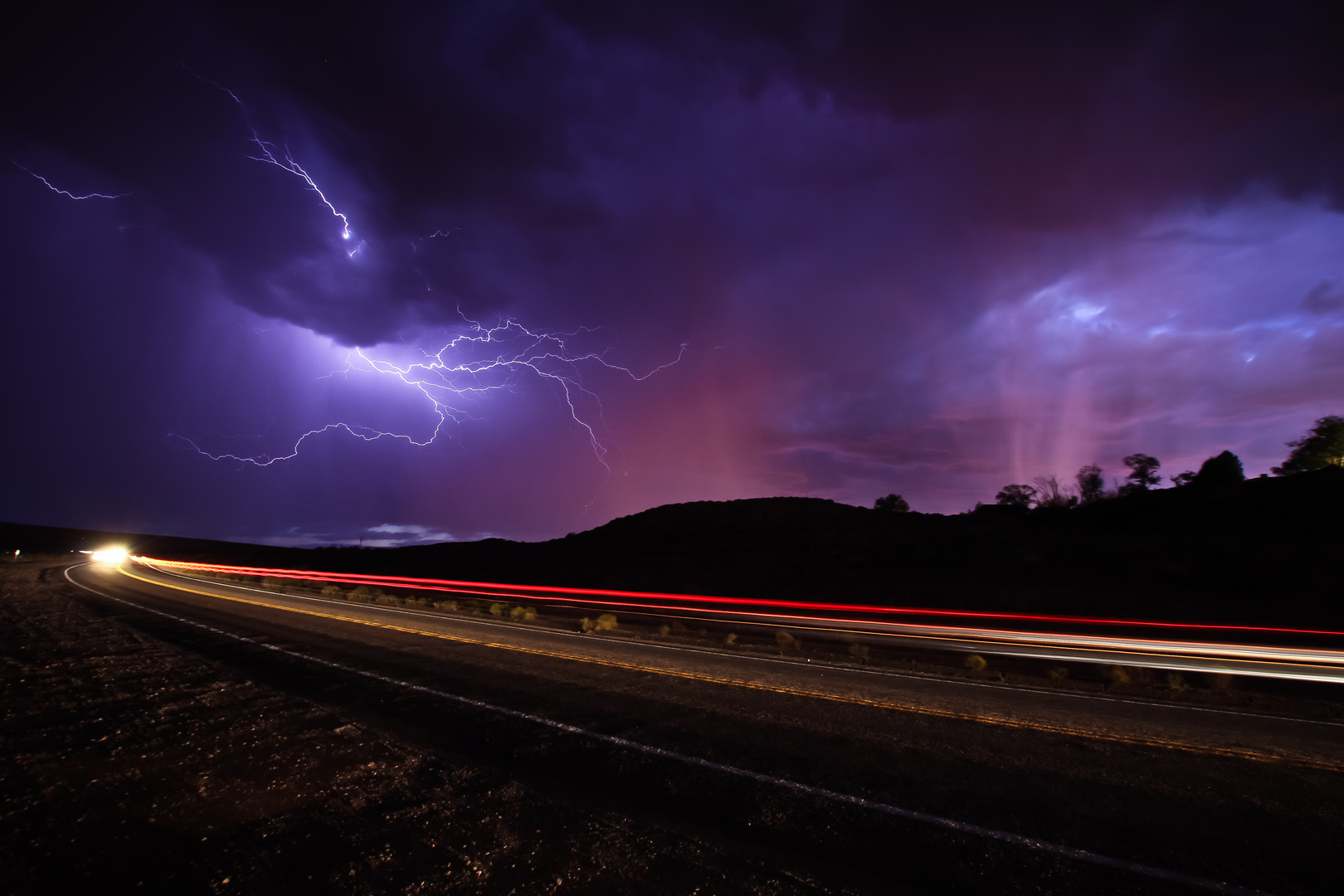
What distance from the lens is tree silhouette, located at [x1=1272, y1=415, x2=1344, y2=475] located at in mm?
52281

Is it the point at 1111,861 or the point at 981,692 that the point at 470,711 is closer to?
the point at 1111,861

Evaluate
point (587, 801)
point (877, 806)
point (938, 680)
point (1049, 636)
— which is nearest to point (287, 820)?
point (587, 801)

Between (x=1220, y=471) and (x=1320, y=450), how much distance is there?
27.7 feet

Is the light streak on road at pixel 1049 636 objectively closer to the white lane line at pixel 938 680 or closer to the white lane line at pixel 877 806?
the white lane line at pixel 938 680

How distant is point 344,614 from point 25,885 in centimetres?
1645

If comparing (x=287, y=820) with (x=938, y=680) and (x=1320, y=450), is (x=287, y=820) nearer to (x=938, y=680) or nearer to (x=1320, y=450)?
(x=938, y=680)

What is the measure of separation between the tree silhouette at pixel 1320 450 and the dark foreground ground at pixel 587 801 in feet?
234

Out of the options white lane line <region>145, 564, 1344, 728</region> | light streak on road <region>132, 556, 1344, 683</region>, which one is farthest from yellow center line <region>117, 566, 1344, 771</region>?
light streak on road <region>132, 556, 1344, 683</region>

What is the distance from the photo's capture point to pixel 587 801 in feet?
14.1

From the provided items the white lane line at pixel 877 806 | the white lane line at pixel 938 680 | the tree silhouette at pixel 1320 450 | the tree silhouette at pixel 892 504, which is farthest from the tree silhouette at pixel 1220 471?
the white lane line at pixel 877 806

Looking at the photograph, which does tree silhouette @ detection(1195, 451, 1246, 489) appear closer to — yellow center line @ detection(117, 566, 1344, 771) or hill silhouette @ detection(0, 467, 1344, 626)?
hill silhouette @ detection(0, 467, 1344, 626)

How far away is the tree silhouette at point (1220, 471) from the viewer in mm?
53875

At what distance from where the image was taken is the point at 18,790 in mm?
4469

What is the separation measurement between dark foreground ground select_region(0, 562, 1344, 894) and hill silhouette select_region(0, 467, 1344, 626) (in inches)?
1130
